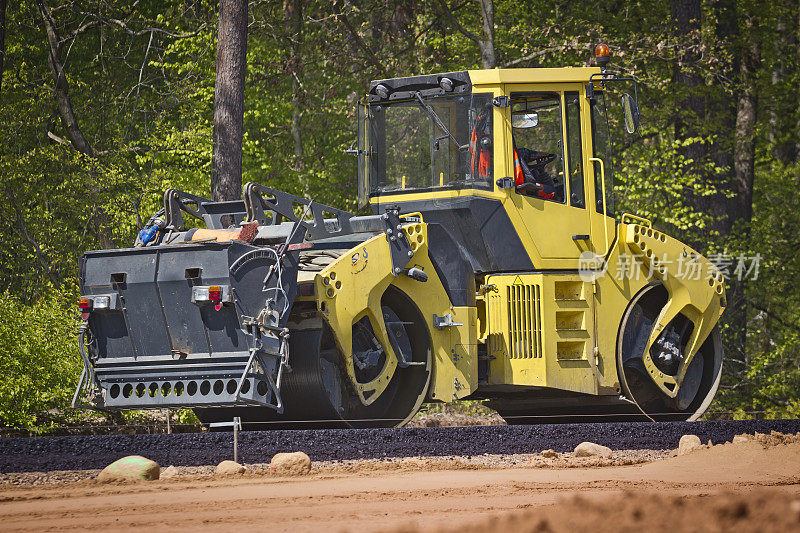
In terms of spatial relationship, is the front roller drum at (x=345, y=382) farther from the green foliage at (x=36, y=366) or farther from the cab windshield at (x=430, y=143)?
the green foliage at (x=36, y=366)

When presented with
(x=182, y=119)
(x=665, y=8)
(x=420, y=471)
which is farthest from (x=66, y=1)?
(x=420, y=471)

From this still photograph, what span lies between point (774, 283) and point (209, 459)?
14897 millimetres

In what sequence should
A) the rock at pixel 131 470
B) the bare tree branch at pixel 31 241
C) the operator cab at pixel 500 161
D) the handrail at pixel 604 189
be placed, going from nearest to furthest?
1. the rock at pixel 131 470
2. the operator cab at pixel 500 161
3. the handrail at pixel 604 189
4. the bare tree branch at pixel 31 241

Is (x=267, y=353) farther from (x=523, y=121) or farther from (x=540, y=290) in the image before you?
(x=523, y=121)

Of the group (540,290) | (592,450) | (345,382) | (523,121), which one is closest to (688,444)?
(592,450)

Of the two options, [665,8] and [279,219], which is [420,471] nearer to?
[279,219]

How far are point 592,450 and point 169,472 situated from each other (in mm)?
4066

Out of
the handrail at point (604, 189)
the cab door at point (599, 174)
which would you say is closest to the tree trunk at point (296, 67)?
the cab door at point (599, 174)

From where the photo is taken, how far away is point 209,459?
29.0 feet

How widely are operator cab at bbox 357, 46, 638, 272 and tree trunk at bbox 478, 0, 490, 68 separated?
27.6 feet

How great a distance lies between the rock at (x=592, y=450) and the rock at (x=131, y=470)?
13.5ft

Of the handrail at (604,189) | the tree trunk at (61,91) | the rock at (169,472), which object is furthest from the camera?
the tree trunk at (61,91)

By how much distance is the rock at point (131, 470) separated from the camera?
26.7ft

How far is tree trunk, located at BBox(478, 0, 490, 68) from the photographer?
64.1ft
